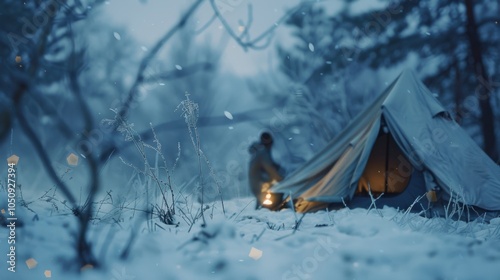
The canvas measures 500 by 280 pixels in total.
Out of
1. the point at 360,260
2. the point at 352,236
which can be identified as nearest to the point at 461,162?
the point at 352,236

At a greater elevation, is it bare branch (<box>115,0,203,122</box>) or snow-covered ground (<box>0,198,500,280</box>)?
bare branch (<box>115,0,203,122</box>)

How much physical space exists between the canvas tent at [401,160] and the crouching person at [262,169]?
2.40ft

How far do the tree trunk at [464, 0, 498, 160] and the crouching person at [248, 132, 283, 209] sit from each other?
574 centimetres

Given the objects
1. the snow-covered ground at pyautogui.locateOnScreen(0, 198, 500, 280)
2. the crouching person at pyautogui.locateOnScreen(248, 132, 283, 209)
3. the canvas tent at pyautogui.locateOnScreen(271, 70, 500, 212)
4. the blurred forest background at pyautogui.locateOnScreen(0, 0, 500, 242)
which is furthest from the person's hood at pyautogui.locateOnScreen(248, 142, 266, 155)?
the snow-covered ground at pyautogui.locateOnScreen(0, 198, 500, 280)

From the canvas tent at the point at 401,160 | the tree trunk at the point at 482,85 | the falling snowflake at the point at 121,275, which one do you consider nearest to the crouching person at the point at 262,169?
the canvas tent at the point at 401,160

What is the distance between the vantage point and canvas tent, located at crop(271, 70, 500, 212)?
177 inches

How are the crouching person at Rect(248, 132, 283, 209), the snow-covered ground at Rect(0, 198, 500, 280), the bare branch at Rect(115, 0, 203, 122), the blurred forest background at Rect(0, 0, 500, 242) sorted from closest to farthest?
the snow-covered ground at Rect(0, 198, 500, 280)
the bare branch at Rect(115, 0, 203, 122)
the blurred forest background at Rect(0, 0, 500, 242)
the crouching person at Rect(248, 132, 283, 209)

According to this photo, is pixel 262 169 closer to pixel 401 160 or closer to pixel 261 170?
pixel 261 170

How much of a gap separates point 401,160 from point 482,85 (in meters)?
5.76

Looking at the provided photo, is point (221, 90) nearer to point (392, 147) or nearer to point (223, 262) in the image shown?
point (392, 147)

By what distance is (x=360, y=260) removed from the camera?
1.63 m

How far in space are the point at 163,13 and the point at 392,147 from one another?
3056 millimetres

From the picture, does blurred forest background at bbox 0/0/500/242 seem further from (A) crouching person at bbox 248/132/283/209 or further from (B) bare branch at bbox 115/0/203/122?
(A) crouching person at bbox 248/132/283/209

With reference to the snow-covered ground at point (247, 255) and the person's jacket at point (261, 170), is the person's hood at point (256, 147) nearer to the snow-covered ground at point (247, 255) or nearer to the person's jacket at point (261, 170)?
the person's jacket at point (261, 170)
